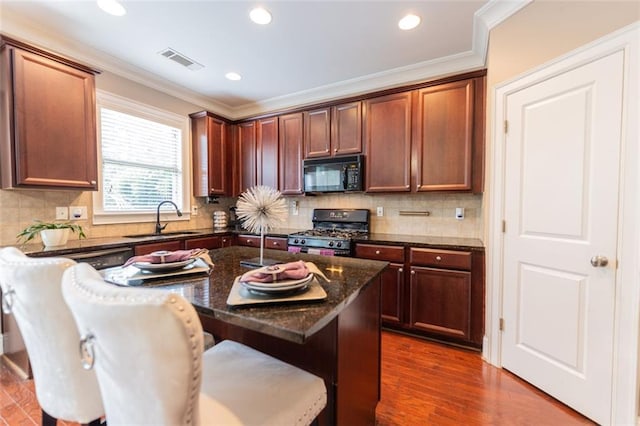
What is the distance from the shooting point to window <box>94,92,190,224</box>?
2.90 m

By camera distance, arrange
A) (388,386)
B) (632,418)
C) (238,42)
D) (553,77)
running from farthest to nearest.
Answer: (238,42) → (388,386) → (553,77) → (632,418)

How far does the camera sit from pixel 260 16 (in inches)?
85.7

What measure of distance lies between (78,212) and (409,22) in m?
3.40

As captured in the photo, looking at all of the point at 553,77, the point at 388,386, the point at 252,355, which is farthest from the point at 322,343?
the point at 553,77

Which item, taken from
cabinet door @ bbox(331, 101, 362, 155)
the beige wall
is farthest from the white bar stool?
cabinet door @ bbox(331, 101, 362, 155)

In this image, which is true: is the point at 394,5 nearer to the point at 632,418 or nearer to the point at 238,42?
the point at 238,42

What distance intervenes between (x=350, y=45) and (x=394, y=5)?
0.57 metres

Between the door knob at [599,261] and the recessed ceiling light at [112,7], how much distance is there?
3580mm

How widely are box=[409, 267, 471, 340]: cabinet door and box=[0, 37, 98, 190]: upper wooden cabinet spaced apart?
3122 millimetres

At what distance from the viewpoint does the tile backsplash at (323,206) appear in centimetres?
235

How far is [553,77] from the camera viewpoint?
1831mm

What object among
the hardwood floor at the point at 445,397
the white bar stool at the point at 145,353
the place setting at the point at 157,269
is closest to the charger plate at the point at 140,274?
the place setting at the point at 157,269

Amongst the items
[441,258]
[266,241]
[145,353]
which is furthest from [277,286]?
[266,241]

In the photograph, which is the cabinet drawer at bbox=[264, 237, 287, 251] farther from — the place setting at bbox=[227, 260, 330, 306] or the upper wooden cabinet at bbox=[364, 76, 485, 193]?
the place setting at bbox=[227, 260, 330, 306]
